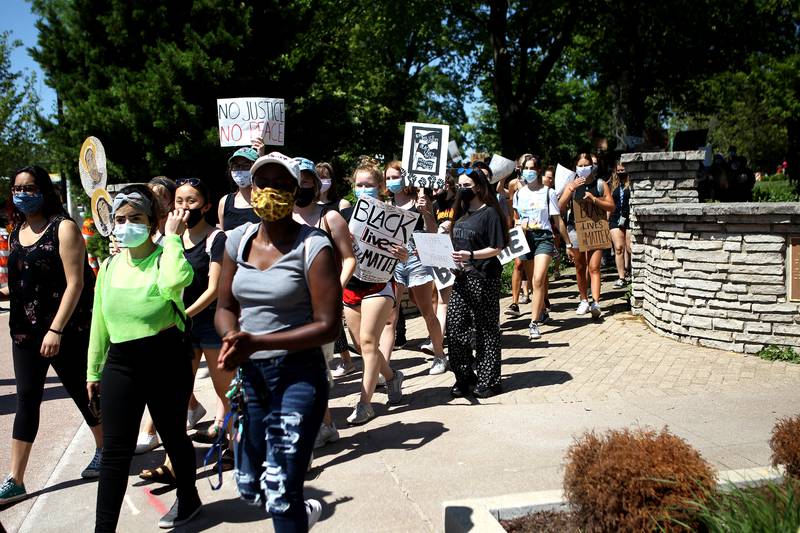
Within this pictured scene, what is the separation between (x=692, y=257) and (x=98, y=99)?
12897mm

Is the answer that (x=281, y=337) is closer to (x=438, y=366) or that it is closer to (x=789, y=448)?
(x=789, y=448)

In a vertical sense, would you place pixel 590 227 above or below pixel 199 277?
above

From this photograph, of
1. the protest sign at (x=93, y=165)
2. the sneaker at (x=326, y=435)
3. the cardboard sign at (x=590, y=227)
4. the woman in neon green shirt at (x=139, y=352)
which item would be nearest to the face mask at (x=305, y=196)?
the woman in neon green shirt at (x=139, y=352)

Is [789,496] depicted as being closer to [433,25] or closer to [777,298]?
[777,298]

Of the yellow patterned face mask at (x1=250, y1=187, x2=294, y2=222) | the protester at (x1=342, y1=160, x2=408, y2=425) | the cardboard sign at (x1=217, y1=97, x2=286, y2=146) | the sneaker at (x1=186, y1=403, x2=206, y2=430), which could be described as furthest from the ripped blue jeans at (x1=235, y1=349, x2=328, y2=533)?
the cardboard sign at (x1=217, y1=97, x2=286, y2=146)

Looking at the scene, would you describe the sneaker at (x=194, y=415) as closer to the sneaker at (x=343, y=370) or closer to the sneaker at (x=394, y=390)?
the sneaker at (x=394, y=390)

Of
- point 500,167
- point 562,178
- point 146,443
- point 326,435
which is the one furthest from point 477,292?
point 562,178

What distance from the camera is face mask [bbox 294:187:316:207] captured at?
5.12 m

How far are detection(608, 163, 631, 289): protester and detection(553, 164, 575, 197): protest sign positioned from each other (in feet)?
5.98

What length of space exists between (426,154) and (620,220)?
457 cm

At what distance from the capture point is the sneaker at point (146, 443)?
5688 mm

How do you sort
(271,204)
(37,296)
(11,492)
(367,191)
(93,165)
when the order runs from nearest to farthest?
(271,204) → (11,492) → (37,296) → (367,191) → (93,165)

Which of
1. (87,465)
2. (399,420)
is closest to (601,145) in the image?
(399,420)

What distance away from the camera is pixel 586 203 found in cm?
955
